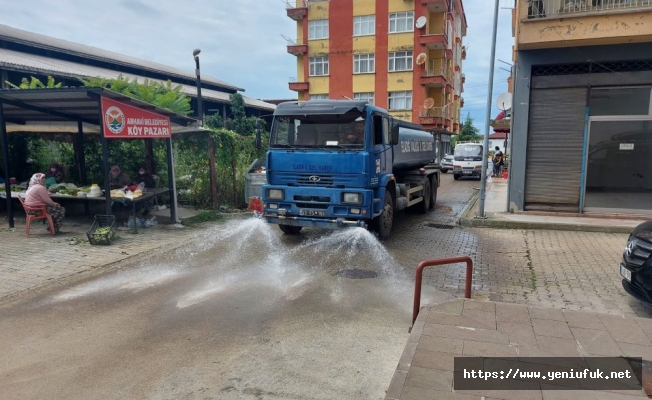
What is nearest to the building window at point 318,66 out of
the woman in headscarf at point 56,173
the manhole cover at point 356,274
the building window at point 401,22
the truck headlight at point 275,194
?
the building window at point 401,22

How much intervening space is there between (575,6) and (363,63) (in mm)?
28439

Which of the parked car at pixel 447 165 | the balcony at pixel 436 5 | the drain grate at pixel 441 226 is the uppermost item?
the balcony at pixel 436 5

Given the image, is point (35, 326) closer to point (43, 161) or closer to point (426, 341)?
point (426, 341)

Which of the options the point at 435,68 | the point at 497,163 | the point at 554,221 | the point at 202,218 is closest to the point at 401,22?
the point at 435,68

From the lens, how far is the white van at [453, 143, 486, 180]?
24.1 metres

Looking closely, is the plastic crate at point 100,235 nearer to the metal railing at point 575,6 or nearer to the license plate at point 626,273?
the license plate at point 626,273

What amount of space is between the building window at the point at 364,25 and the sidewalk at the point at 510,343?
35960 mm

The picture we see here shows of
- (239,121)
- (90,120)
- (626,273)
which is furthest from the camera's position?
(239,121)

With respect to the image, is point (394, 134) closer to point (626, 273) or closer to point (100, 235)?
point (626, 273)

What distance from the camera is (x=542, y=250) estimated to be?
8.23m

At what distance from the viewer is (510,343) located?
3.95 meters

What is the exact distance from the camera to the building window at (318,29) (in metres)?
38.2

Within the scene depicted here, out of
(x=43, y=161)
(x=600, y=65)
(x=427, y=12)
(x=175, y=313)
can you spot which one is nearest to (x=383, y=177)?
(x=175, y=313)

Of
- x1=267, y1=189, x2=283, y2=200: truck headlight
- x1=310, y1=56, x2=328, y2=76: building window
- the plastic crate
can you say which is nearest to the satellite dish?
x1=267, y1=189, x2=283, y2=200: truck headlight
